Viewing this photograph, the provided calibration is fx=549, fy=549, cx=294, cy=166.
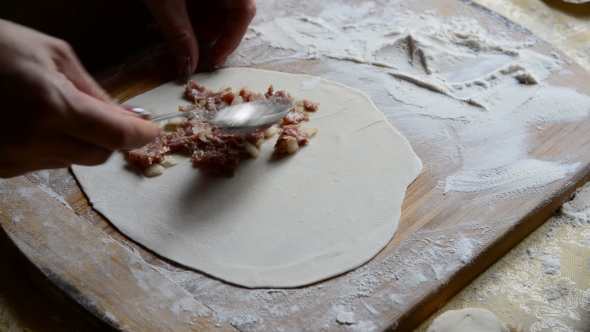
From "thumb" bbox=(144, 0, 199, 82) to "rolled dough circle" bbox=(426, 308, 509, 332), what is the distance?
1064 mm

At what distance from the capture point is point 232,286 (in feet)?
3.97

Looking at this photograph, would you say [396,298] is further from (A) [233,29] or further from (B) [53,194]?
(A) [233,29]

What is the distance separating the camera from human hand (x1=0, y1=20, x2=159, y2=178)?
0.99m

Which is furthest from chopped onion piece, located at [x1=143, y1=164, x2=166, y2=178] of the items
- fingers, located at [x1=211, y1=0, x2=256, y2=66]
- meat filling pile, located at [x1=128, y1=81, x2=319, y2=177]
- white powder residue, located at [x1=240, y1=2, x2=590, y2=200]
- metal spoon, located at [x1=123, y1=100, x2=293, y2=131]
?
white powder residue, located at [x1=240, y1=2, x2=590, y2=200]

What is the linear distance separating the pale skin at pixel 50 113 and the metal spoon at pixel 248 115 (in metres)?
0.36

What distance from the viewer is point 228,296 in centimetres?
A: 119

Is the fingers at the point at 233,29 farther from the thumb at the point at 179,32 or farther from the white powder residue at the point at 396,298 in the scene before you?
the white powder residue at the point at 396,298

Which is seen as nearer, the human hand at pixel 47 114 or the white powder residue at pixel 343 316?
the human hand at pixel 47 114

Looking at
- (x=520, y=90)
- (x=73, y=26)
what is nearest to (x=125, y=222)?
(x=73, y=26)

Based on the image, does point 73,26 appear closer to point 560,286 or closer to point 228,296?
point 228,296

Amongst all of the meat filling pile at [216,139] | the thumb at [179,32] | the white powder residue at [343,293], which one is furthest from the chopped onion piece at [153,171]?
the thumb at [179,32]

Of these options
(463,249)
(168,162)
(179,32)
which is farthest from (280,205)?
(179,32)

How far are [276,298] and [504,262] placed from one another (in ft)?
1.87

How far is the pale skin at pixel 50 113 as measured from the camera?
3.26 ft
